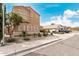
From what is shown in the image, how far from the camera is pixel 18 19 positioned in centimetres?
1108

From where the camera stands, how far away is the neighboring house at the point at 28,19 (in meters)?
10.6

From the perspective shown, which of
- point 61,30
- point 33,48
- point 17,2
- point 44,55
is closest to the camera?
point 44,55

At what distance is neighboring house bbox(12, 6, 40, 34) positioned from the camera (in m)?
10.6

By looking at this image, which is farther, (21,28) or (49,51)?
(21,28)

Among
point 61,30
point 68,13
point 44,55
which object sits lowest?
point 44,55

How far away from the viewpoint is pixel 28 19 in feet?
35.4

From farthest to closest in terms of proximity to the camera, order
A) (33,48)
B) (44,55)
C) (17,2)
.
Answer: (33,48), (17,2), (44,55)

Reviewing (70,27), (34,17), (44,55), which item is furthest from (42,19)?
(44,55)

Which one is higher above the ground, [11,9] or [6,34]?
[11,9]

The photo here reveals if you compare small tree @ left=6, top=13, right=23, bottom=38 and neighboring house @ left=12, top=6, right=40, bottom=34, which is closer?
neighboring house @ left=12, top=6, right=40, bottom=34

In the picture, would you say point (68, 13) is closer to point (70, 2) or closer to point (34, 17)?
point (70, 2)

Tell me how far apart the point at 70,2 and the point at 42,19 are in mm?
1504

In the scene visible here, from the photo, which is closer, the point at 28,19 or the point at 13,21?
the point at 28,19

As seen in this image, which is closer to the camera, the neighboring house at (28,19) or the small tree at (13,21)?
the neighboring house at (28,19)
